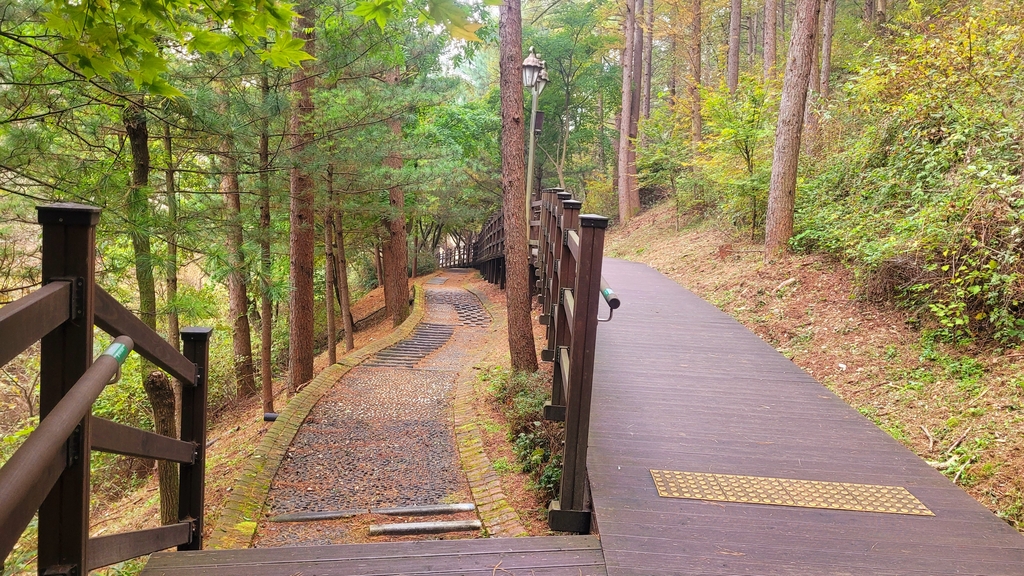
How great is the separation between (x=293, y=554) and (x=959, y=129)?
7413mm

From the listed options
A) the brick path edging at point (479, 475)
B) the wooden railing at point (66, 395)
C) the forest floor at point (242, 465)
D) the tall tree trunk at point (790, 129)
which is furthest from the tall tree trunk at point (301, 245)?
the tall tree trunk at point (790, 129)

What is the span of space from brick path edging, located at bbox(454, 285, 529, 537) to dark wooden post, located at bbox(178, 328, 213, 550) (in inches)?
73.4

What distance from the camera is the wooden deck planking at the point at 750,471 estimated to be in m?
2.68

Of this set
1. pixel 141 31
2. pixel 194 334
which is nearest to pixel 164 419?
pixel 194 334

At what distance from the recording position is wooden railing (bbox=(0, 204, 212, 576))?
4.25 feet

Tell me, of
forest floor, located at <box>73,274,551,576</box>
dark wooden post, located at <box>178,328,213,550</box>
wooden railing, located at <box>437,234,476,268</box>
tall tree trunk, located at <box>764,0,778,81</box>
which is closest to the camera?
dark wooden post, located at <box>178,328,213,550</box>

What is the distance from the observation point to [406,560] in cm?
257

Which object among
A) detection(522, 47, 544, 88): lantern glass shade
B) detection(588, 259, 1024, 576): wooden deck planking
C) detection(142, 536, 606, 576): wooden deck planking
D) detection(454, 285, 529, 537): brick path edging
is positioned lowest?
detection(454, 285, 529, 537): brick path edging

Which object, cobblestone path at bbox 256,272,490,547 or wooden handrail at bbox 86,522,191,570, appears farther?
cobblestone path at bbox 256,272,490,547

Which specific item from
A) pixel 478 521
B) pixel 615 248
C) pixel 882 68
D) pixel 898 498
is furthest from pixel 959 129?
pixel 615 248

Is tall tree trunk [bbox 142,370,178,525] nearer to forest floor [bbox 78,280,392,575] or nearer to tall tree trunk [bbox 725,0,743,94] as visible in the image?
forest floor [bbox 78,280,392,575]

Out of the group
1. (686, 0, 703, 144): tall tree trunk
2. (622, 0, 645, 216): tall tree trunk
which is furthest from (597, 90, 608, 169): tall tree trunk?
(686, 0, 703, 144): tall tree trunk

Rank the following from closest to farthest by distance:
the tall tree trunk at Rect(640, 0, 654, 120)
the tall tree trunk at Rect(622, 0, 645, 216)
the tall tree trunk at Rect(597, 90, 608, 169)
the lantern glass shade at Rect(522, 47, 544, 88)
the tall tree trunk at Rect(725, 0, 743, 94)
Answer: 1. the lantern glass shade at Rect(522, 47, 544, 88)
2. the tall tree trunk at Rect(725, 0, 743, 94)
3. the tall tree trunk at Rect(640, 0, 654, 120)
4. the tall tree trunk at Rect(622, 0, 645, 216)
5. the tall tree trunk at Rect(597, 90, 608, 169)

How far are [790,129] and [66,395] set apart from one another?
941cm
